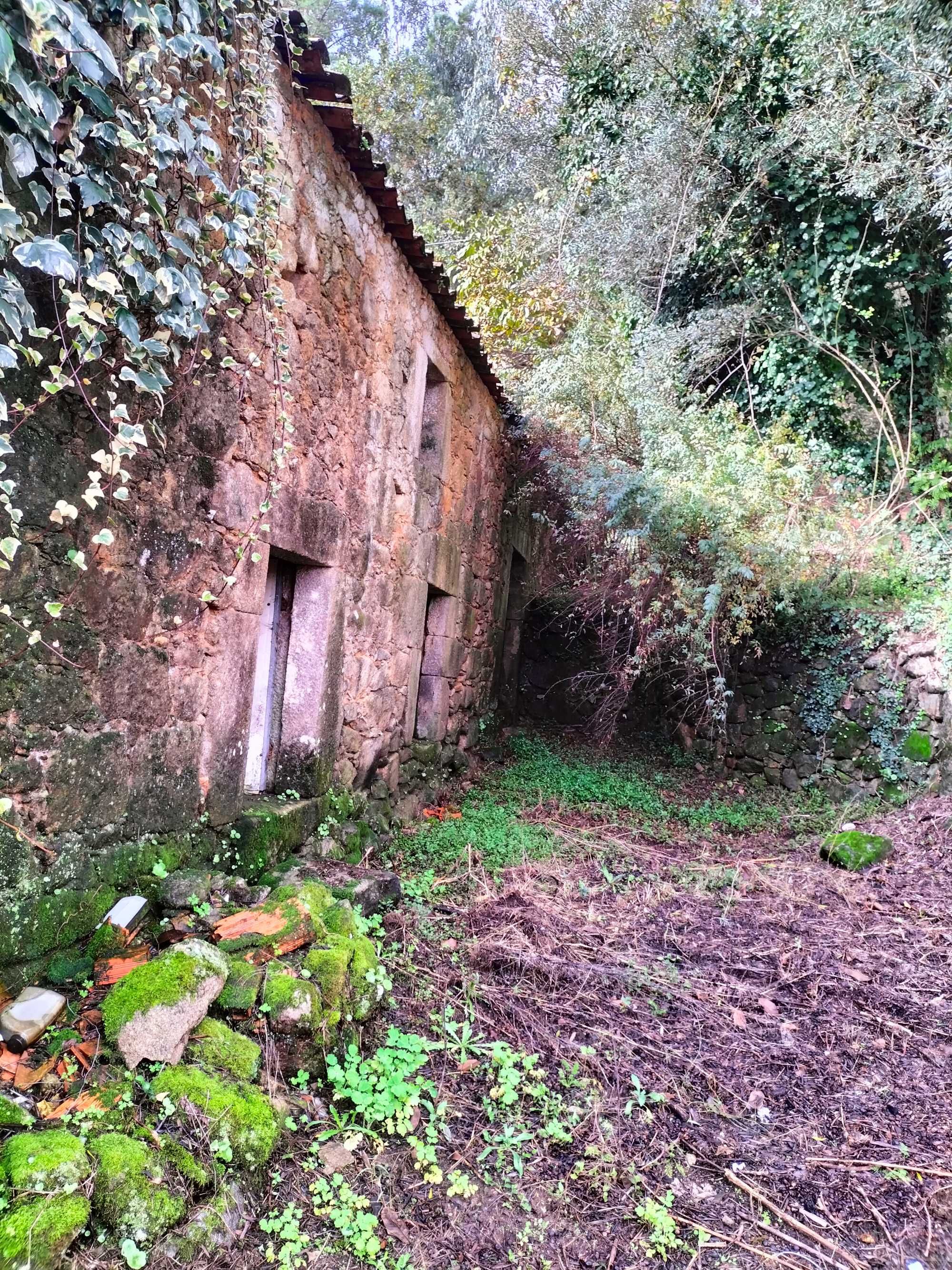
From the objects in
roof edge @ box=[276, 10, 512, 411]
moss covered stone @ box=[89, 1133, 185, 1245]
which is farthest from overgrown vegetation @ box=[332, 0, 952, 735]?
moss covered stone @ box=[89, 1133, 185, 1245]

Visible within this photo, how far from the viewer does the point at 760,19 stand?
7723mm

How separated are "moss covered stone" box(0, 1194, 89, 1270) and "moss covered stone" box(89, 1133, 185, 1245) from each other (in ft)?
0.24

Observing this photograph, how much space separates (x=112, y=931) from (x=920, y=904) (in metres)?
4.30

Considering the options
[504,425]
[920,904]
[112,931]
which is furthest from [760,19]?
[112,931]

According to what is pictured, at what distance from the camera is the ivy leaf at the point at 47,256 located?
1.72m

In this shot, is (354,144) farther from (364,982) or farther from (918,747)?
(918,747)

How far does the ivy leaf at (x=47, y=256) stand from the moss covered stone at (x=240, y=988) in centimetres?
207

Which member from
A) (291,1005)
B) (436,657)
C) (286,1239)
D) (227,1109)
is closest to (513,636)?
(436,657)

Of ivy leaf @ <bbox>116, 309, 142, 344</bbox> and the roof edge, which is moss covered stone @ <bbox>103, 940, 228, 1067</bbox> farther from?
the roof edge

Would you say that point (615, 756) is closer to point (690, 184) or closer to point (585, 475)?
point (585, 475)

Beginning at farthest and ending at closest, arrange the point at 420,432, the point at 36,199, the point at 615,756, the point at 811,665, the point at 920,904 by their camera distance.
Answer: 1. the point at 615,756
2. the point at 811,665
3. the point at 420,432
4. the point at 920,904
5. the point at 36,199

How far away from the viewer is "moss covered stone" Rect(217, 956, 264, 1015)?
2.28 m

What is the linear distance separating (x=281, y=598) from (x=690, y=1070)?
9.55ft

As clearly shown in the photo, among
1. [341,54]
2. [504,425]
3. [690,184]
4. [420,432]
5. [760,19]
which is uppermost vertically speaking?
[341,54]
